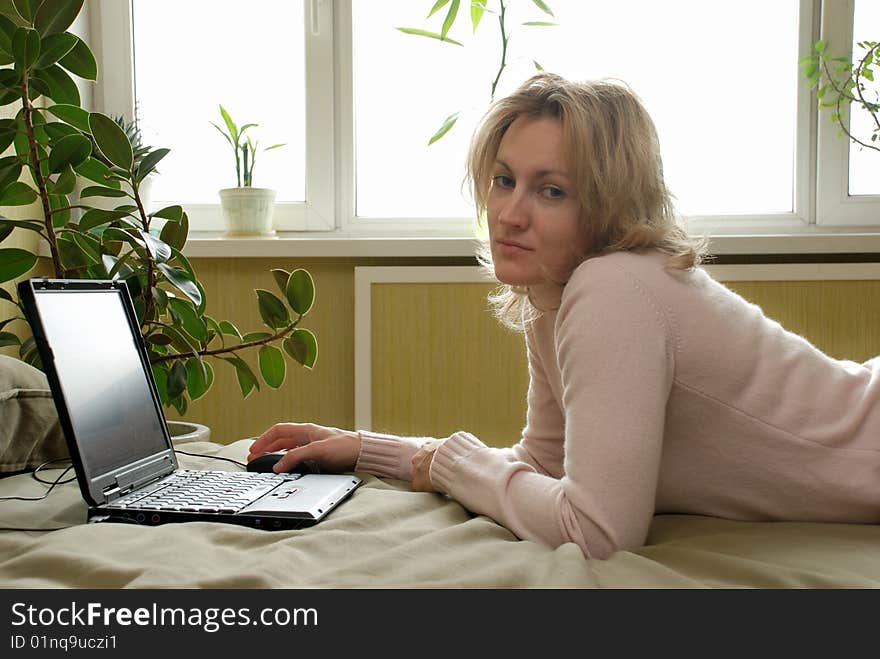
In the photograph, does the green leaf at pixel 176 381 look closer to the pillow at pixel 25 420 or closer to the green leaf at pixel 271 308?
the green leaf at pixel 271 308

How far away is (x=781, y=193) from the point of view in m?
2.48

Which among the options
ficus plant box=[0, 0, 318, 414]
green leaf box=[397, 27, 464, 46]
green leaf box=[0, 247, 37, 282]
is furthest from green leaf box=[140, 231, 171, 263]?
green leaf box=[397, 27, 464, 46]

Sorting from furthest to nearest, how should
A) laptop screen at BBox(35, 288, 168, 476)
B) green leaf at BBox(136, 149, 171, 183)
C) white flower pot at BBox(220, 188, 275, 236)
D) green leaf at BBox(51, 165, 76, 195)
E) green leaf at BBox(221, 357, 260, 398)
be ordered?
white flower pot at BBox(220, 188, 275, 236) → green leaf at BBox(221, 357, 260, 398) → green leaf at BBox(136, 149, 171, 183) → green leaf at BBox(51, 165, 76, 195) → laptop screen at BBox(35, 288, 168, 476)

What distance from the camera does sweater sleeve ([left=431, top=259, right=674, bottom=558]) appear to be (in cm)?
83

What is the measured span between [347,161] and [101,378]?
5.12ft

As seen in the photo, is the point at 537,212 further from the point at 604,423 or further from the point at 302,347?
the point at 302,347

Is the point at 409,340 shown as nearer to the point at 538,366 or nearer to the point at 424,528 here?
the point at 538,366

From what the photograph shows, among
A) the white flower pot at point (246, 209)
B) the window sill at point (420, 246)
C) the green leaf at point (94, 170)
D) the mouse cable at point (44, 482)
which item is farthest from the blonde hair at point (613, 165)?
the white flower pot at point (246, 209)

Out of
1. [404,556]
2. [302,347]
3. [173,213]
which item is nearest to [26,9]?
[173,213]

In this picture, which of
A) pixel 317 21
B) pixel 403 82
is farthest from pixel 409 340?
pixel 317 21

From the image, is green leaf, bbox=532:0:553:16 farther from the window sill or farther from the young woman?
the young woman

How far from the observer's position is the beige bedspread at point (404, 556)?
693 mm

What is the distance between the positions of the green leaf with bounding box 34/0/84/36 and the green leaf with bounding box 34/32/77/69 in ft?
0.05

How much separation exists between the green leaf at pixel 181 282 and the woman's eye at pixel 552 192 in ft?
1.97
